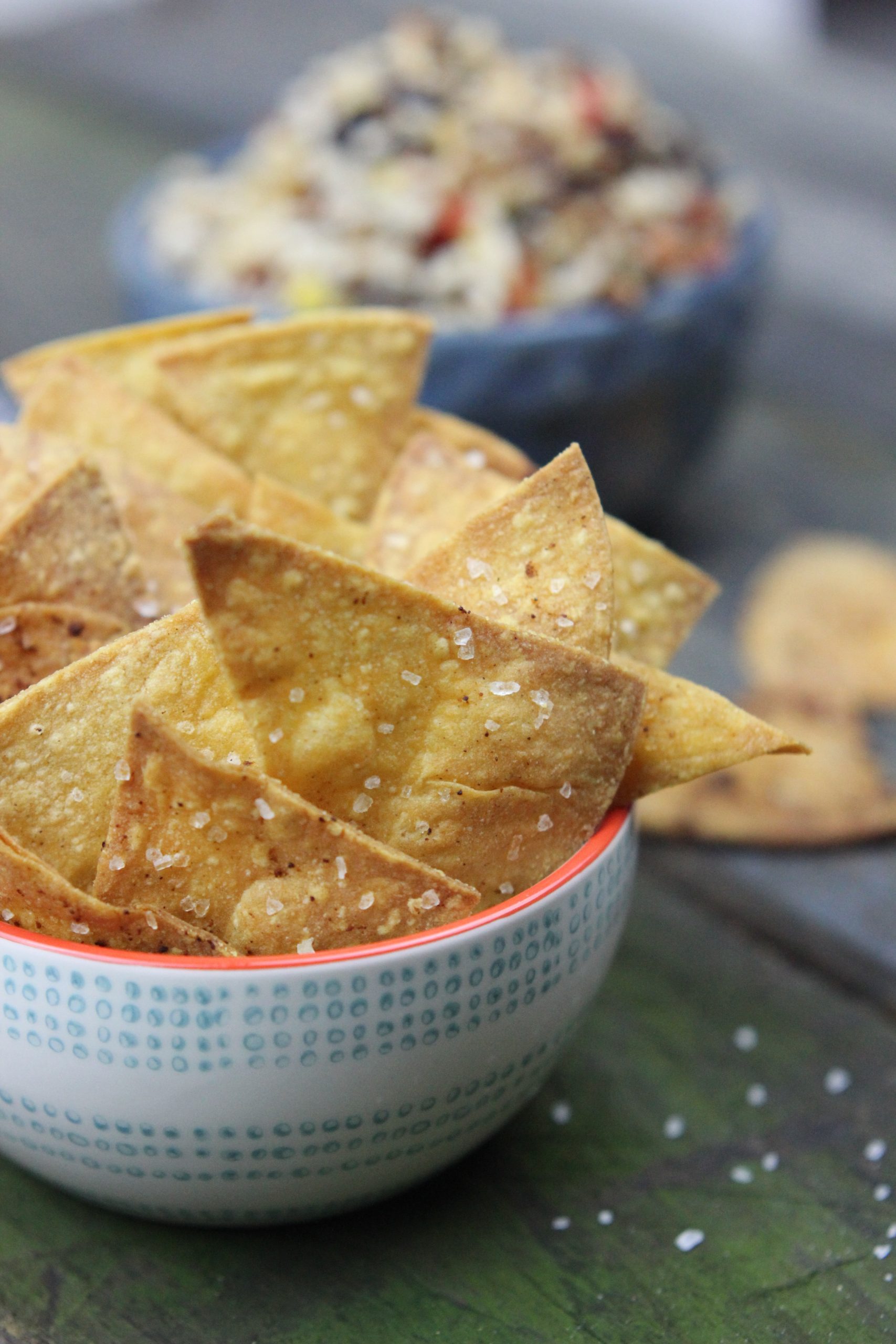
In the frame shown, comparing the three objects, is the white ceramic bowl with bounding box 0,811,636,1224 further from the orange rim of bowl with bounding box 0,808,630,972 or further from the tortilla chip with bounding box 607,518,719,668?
the tortilla chip with bounding box 607,518,719,668

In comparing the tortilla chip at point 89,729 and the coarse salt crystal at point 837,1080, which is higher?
the tortilla chip at point 89,729

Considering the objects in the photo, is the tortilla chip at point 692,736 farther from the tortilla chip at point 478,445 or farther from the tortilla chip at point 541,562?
the tortilla chip at point 478,445

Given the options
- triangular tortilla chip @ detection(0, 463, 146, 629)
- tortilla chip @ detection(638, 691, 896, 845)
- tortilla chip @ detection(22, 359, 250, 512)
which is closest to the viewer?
triangular tortilla chip @ detection(0, 463, 146, 629)

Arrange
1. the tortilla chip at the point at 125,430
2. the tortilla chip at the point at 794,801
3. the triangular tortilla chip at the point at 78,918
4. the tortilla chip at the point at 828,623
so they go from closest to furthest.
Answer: the triangular tortilla chip at the point at 78,918, the tortilla chip at the point at 125,430, the tortilla chip at the point at 794,801, the tortilla chip at the point at 828,623

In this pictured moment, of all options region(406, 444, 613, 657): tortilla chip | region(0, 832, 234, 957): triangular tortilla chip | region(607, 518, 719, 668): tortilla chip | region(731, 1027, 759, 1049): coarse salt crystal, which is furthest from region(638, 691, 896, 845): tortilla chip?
region(0, 832, 234, 957): triangular tortilla chip

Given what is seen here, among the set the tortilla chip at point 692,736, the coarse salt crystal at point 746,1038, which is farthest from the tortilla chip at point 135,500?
the coarse salt crystal at point 746,1038

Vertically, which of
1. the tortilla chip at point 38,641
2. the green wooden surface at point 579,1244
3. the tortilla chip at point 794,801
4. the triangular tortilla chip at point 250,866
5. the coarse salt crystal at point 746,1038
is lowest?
the tortilla chip at point 794,801

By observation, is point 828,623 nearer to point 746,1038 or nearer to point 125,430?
point 746,1038
